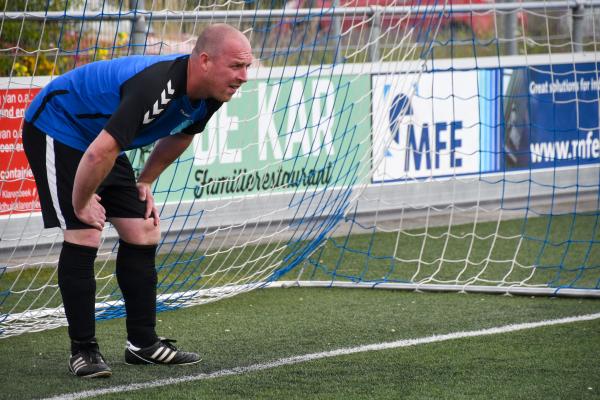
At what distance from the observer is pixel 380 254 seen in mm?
7699

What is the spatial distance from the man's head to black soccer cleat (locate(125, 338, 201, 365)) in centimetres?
117

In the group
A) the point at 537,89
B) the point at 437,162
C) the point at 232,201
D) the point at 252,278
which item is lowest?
the point at 252,278

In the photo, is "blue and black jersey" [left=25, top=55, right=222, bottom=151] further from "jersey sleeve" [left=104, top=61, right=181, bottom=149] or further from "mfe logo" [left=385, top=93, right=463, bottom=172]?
"mfe logo" [left=385, top=93, right=463, bottom=172]

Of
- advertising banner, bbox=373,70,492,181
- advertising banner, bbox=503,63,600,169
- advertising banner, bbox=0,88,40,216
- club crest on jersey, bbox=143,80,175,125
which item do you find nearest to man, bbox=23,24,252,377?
club crest on jersey, bbox=143,80,175,125

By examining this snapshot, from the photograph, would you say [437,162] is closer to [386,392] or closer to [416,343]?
[416,343]

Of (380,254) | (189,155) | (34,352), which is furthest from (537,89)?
(34,352)

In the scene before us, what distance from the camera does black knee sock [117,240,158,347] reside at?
451 cm

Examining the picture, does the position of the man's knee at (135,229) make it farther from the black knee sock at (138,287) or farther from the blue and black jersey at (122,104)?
the blue and black jersey at (122,104)

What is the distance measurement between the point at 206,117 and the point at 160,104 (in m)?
0.41

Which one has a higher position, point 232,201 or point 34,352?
point 232,201

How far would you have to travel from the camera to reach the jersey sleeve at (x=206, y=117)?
14.0 feet

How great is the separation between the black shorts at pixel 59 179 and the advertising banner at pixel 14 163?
2298mm

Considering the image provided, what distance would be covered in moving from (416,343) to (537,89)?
5.41m

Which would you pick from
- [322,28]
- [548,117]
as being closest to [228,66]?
[322,28]
